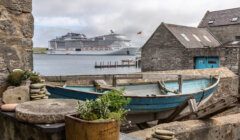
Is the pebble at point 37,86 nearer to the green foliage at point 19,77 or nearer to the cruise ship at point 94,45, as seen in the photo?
the green foliage at point 19,77

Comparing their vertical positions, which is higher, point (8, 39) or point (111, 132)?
point (8, 39)

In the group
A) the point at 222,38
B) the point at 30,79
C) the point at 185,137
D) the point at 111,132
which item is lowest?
the point at 185,137

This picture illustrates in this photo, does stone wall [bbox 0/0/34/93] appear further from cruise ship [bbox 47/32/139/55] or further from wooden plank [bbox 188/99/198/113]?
cruise ship [bbox 47/32/139/55]

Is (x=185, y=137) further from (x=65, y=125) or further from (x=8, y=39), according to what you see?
(x=8, y=39)

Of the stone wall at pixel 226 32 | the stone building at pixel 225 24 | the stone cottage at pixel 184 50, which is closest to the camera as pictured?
the stone cottage at pixel 184 50

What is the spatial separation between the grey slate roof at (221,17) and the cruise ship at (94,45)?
8622cm

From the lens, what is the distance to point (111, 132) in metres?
2.39

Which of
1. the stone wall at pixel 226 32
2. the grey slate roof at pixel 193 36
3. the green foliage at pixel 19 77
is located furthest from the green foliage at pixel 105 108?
the stone wall at pixel 226 32

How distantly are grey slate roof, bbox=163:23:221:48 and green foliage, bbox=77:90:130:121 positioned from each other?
29.8 metres

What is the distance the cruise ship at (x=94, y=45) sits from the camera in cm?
13238

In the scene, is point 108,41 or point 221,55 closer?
point 221,55

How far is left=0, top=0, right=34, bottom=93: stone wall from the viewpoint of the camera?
371cm

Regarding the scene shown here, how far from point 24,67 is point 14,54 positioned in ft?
0.75

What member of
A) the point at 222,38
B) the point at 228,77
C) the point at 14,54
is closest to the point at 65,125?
the point at 14,54
